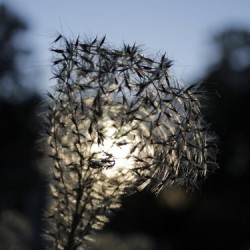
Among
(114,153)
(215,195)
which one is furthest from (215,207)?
(114,153)

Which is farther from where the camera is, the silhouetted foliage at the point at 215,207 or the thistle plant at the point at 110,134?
the silhouetted foliage at the point at 215,207

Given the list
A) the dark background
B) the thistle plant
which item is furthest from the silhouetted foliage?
the thistle plant

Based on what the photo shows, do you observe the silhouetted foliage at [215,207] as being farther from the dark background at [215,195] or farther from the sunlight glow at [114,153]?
the sunlight glow at [114,153]

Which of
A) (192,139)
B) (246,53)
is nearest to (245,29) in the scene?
(246,53)

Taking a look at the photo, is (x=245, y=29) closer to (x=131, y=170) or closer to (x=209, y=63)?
(x=209, y=63)

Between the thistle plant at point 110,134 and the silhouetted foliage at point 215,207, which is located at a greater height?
the silhouetted foliage at point 215,207

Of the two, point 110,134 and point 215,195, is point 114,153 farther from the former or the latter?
point 215,195

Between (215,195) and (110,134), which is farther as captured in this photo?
(215,195)

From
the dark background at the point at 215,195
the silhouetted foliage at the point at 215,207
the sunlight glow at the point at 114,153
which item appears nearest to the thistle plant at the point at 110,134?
the sunlight glow at the point at 114,153

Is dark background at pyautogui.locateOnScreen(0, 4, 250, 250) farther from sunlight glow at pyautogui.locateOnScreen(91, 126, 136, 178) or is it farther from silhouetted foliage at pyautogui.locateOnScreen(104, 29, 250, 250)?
sunlight glow at pyautogui.locateOnScreen(91, 126, 136, 178)
